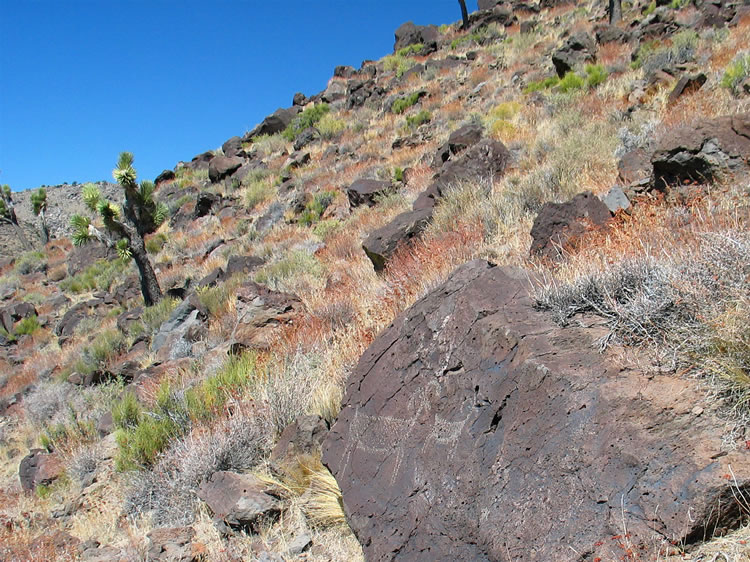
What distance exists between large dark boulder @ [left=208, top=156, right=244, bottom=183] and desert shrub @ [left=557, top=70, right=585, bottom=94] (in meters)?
15.5

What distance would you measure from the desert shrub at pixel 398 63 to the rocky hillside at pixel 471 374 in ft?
47.3

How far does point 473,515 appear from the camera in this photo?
85.9 inches

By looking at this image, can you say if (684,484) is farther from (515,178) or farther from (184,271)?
(184,271)

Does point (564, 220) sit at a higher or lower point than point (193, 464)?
higher

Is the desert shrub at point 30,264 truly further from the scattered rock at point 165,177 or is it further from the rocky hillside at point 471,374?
the rocky hillside at point 471,374

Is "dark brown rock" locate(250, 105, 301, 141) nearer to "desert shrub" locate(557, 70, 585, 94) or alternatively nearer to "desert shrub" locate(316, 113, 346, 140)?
"desert shrub" locate(316, 113, 346, 140)

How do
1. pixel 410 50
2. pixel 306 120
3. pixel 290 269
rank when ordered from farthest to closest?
1. pixel 410 50
2. pixel 306 120
3. pixel 290 269

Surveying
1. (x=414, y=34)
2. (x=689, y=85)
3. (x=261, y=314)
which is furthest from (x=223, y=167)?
(x=689, y=85)

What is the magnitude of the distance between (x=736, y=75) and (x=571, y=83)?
490cm

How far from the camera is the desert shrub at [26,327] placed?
606 inches

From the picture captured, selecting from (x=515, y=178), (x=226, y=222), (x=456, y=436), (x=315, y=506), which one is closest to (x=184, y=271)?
(x=226, y=222)

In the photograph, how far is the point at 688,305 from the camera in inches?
90.2

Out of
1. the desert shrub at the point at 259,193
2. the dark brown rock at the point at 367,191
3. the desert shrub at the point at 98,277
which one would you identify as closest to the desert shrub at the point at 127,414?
the dark brown rock at the point at 367,191

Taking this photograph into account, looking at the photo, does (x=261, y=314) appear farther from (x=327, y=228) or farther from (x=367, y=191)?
(x=367, y=191)
